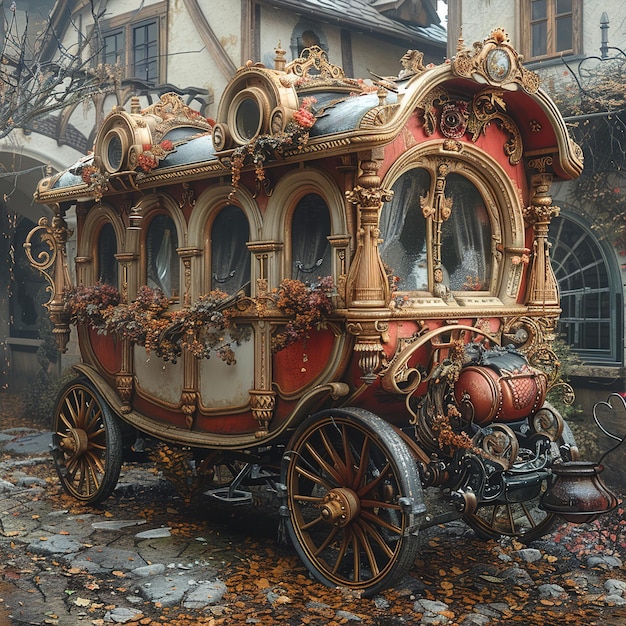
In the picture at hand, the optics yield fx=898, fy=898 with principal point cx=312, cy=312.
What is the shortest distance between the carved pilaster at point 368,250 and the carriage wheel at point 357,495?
2.52 feet

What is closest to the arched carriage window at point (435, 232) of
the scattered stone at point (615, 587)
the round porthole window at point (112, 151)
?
the scattered stone at point (615, 587)

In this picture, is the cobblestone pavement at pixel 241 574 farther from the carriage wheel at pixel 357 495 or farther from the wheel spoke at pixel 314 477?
the wheel spoke at pixel 314 477

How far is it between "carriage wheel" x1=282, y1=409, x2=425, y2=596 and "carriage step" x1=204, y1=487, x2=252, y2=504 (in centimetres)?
155

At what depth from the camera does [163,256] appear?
7844 mm

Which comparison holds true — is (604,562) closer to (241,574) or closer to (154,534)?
(241,574)

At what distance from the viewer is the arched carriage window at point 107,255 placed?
27.8ft

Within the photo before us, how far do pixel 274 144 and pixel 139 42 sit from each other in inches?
337

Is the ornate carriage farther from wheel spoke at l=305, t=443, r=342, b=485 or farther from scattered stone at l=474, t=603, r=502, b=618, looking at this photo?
scattered stone at l=474, t=603, r=502, b=618

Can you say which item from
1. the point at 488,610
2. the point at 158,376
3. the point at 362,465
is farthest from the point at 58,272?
the point at 488,610

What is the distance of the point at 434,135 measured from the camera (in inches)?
250

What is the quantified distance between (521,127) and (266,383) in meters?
2.78

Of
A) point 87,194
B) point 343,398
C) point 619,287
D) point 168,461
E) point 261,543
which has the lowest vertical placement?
point 261,543

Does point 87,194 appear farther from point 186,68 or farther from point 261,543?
point 186,68

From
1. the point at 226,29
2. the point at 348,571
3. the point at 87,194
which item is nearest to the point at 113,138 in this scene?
the point at 87,194
